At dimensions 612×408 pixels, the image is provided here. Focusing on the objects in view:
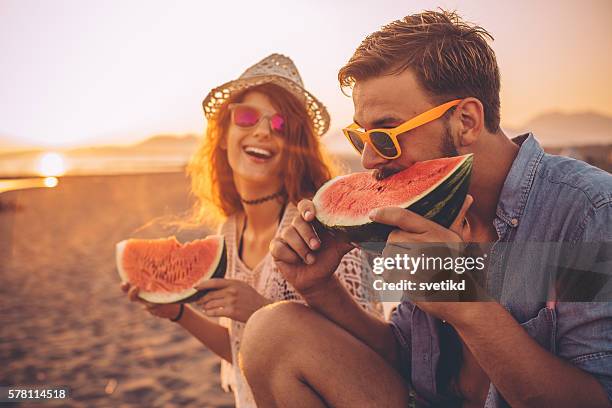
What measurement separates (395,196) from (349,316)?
0.70 metres

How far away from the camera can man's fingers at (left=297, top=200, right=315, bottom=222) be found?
2.10 meters

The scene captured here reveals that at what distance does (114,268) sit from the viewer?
8.06 meters

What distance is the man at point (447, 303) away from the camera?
167cm

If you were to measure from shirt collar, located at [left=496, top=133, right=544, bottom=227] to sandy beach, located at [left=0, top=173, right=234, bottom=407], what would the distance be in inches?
102

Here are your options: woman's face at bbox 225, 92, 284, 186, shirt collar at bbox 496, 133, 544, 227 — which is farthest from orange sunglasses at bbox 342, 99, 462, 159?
woman's face at bbox 225, 92, 284, 186

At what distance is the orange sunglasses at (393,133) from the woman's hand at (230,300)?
1124 mm

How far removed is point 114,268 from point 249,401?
5854 mm

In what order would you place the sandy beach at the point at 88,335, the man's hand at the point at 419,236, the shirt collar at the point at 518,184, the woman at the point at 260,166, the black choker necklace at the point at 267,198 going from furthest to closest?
the sandy beach at the point at 88,335 → the black choker necklace at the point at 267,198 → the woman at the point at 260,166 → the shirt collar at the point at 518,184 → the man's hand at the point at 419,236

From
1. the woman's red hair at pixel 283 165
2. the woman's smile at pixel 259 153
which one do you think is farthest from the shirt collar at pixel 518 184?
the woman's smile at pixel 259 153

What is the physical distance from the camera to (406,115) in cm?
206

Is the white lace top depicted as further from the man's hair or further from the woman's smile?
the man's hair

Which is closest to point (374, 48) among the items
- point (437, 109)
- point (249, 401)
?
point (437, 109)

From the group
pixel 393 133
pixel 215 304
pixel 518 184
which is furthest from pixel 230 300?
pixel 518 184

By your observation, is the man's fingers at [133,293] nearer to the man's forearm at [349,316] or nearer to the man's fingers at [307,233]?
the man's forearm at [349,316]
